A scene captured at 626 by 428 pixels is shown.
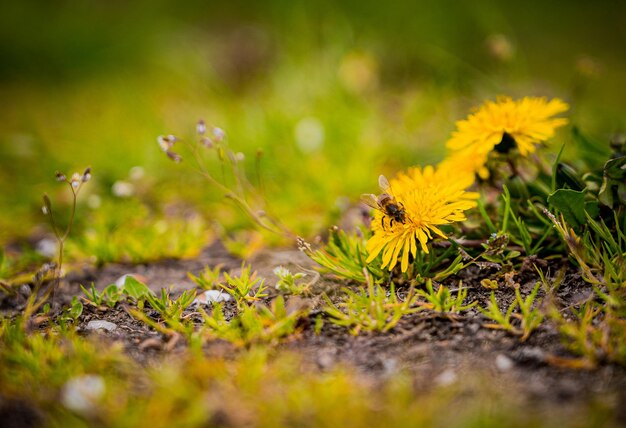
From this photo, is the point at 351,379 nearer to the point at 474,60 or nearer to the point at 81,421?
the point at 81,421

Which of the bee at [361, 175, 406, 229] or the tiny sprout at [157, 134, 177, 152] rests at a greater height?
the tiny sprout at [157, 134, 177, 152]

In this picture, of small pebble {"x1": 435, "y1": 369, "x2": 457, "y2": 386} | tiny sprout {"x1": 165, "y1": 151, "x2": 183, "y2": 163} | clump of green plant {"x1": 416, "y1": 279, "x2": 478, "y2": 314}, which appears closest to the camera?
small pebble {"x1": 435, "y1": 369, "x2": 457, "y2": 386}

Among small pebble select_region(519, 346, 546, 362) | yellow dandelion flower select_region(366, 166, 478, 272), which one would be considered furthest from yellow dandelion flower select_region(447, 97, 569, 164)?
small pebble select_region(519, 346, 546, 362)

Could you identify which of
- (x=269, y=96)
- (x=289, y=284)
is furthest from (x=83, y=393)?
(x=269, y=96)

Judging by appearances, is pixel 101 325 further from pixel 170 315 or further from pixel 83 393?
pixel 83 393

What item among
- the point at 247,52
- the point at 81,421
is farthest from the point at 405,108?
the point at 81,421

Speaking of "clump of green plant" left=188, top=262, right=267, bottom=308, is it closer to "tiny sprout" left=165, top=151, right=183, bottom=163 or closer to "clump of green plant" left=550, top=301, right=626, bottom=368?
"tiny sprout" left=165, top=151, right=183, bottom=163
